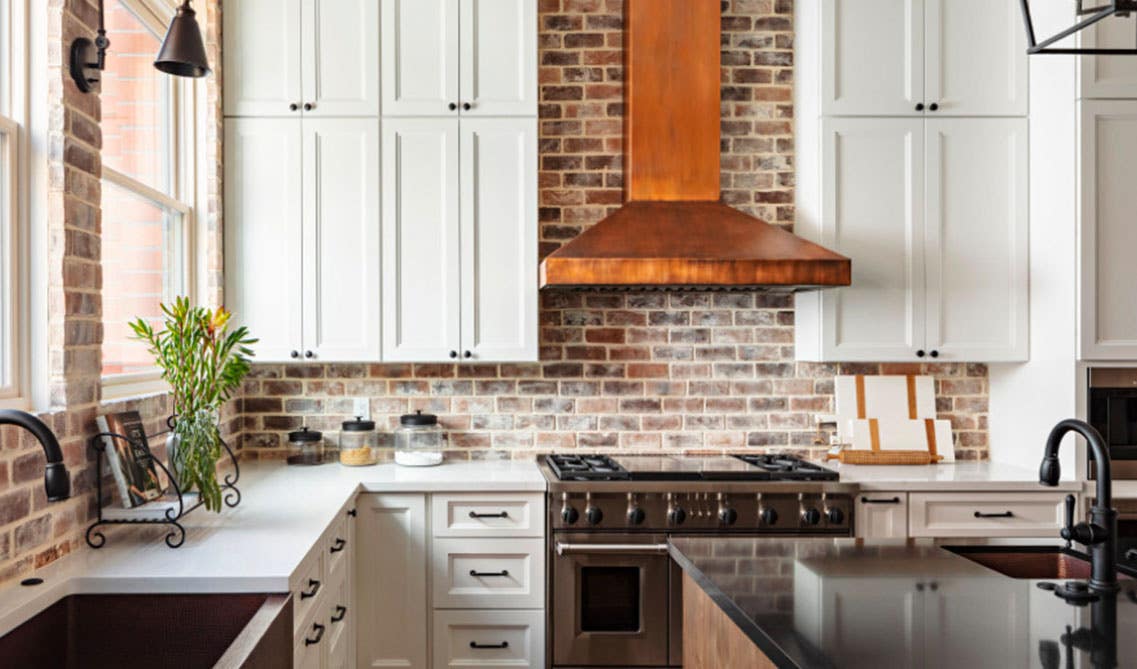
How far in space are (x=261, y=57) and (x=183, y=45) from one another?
1404mm

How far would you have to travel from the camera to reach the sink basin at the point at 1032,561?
80.6 inches

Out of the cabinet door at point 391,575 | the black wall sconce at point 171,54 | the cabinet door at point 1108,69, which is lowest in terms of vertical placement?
the cabinet door at point 391,575

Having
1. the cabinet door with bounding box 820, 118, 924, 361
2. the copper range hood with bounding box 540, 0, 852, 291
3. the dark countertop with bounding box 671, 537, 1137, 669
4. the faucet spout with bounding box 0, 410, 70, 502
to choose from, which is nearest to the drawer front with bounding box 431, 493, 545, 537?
the copper range hood with bounding box 540, 0, 852, 291

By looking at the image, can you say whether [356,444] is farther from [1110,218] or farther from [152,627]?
[1110,218]

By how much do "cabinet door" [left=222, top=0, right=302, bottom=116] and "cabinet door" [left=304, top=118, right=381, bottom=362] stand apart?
176mm

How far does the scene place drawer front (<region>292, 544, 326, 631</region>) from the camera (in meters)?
Answer: 2.09

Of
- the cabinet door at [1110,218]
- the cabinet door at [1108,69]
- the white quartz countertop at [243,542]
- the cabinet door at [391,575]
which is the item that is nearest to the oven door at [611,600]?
the white quartz countertop at [243,542]

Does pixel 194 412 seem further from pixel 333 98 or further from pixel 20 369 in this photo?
pixel 333 98

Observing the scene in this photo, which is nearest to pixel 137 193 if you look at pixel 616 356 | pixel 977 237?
pixel 616 356

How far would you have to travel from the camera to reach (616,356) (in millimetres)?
3855

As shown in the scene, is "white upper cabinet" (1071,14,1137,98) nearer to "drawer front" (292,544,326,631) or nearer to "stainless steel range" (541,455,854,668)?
"stainless steel range" (541,455,854,668)

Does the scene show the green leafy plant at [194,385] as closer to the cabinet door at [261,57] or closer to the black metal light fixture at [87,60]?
the black metal light fixture at [87,60]

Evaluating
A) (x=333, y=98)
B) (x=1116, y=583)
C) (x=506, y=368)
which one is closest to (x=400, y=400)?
(x=506, y=368)

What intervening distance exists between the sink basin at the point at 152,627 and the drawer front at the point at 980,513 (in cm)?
241
